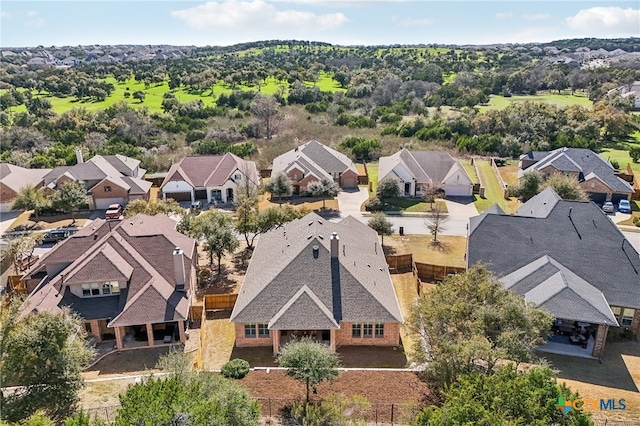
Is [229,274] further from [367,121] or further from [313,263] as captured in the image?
[367,121]

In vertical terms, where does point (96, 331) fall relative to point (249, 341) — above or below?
above

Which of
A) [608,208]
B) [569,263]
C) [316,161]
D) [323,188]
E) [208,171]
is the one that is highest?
[316,161]

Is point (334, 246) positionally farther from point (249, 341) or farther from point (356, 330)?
point (249, 341)

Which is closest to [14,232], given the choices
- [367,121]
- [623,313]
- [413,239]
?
[413,239]

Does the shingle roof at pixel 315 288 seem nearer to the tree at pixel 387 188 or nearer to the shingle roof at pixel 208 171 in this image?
the tree at pixel 387 188

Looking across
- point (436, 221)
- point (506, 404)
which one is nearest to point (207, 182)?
point (436, 221)

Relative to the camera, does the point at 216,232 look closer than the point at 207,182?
Yes

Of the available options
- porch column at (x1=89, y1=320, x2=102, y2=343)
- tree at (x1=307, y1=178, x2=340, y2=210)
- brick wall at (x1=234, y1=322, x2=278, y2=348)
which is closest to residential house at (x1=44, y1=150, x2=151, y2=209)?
tree at (x1=307, y1=178, x2=340, y2=210)
